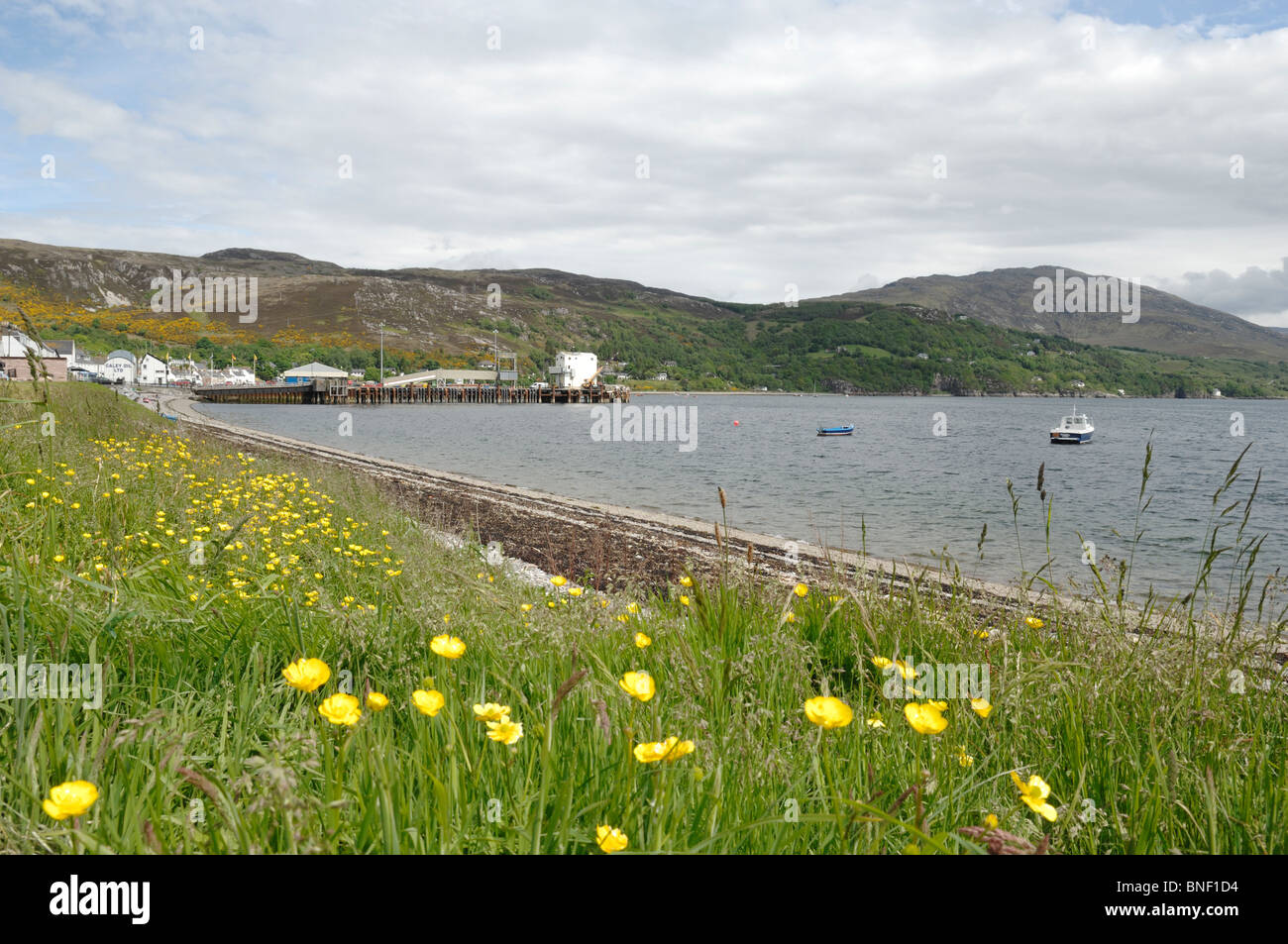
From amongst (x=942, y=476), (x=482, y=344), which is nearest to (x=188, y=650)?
(x=942, y=476)

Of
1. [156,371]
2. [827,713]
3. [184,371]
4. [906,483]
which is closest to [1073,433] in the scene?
[906,483]

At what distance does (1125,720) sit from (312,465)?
1640cm

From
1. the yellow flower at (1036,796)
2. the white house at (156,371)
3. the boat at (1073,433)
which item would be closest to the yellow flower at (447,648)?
the yellow flower at (1036,796)

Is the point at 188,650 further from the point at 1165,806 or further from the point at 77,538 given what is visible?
the point at 1165,806

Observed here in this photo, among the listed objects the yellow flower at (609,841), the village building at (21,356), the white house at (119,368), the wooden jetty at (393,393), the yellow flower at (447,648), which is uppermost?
the white house at (119,368)

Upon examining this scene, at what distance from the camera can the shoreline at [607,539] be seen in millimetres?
10658

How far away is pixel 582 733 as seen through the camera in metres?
2.23

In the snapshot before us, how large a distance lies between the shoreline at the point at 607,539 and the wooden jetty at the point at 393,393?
348ft

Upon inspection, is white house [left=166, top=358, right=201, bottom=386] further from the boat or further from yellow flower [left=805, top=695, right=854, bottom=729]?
yellow flower [left=805, top=695, right=854, bottom=729]

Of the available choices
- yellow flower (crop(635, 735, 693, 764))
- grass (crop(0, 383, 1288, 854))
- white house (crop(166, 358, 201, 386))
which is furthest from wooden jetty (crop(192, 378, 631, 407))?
yellow flower (crop(635, 735, 693, 764))

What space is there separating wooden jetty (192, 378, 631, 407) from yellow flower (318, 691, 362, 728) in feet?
403

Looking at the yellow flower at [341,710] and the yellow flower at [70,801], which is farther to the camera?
the yellow flower at [341,710]

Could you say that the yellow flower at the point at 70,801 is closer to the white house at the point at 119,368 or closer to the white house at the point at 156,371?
the white house at the point at 119,368

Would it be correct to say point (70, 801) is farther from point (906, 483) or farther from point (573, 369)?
point (573, 369)
